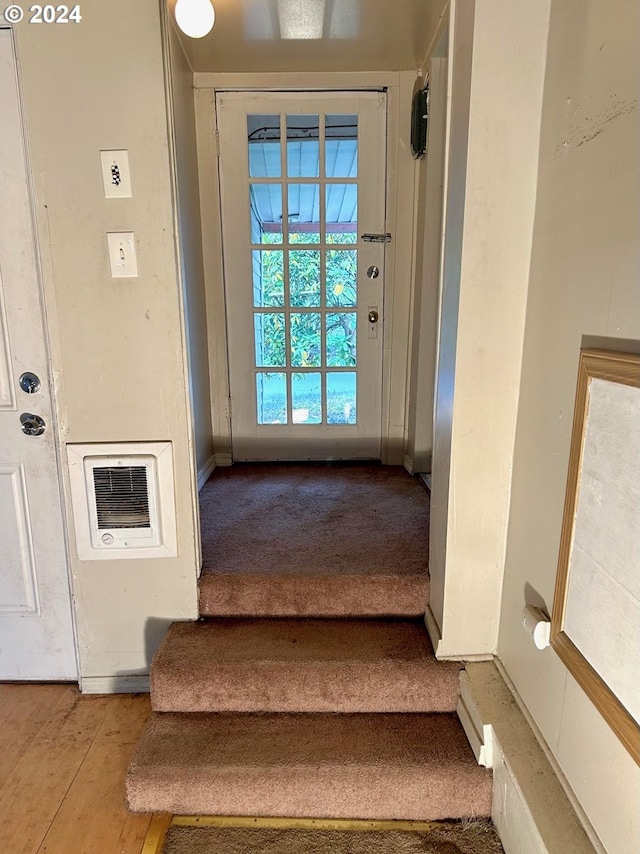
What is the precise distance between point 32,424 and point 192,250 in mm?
1318

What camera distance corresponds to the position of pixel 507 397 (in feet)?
4.67

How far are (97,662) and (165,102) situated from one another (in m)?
1.80

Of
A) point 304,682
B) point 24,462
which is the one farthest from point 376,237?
point 304,682

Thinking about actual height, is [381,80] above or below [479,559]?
above

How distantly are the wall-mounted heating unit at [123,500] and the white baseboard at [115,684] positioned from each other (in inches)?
17.7

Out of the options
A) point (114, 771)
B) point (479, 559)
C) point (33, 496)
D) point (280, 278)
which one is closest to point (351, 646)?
point (479, 559)

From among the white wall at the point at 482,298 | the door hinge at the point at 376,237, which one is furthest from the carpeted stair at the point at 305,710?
the door hinge at the point at 376,237

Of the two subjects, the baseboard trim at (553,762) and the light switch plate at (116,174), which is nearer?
the baseboard trim at (553,762)

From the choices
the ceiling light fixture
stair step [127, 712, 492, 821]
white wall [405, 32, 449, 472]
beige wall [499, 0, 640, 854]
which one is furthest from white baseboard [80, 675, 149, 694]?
the ceiling light fixture

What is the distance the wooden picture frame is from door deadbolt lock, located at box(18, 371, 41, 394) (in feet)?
5.15

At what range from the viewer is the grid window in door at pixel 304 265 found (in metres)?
2.76

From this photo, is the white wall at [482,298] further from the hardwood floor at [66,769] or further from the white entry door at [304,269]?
the white entry door at [304,269]

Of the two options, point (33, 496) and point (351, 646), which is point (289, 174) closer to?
point (33, 496)

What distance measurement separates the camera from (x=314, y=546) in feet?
6.60
